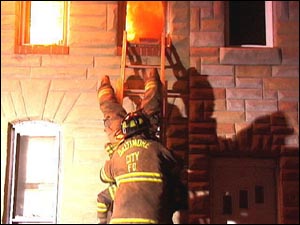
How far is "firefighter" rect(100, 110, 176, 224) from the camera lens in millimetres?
5738

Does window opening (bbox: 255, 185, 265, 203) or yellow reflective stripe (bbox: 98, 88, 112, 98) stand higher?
yellow reflective stripe (bbox: 98, 88, 112, 98)


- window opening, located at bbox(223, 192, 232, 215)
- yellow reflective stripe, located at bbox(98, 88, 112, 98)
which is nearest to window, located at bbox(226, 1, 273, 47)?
yellow reflective stripe, located at bbox(98, 88, 112, 98)

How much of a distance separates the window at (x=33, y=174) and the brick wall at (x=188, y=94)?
0.58 feet

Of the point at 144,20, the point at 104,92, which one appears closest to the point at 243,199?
the point at 104,92

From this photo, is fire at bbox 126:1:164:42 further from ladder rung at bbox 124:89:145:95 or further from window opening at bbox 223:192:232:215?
window opening at bbox 223:192:232:215

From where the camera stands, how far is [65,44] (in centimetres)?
802

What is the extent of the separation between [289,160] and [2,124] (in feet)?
13.4

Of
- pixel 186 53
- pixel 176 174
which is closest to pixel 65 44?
pixel 186 53

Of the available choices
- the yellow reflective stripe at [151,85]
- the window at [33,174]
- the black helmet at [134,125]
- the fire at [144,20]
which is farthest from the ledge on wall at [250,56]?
the window at [33,174]

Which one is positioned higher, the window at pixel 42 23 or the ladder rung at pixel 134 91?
the window at pixel 42 23

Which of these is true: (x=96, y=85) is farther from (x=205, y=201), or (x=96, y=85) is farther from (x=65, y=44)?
(x=205, y=201)

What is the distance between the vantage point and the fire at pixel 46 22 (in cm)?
810

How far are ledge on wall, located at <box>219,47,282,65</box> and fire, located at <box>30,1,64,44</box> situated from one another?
2.43 meters

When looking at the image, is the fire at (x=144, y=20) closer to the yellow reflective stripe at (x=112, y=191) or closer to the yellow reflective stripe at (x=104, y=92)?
the yellow reflective stripe at (x=104, y=92)
